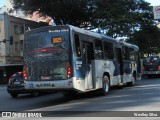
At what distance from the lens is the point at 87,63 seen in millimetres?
15852

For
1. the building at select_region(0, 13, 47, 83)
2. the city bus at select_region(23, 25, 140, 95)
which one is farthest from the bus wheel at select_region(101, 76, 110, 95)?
the building at select_region(0, 13, 47, 83)

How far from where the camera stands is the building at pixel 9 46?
4669 centimetres

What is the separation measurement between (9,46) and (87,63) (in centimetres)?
3290

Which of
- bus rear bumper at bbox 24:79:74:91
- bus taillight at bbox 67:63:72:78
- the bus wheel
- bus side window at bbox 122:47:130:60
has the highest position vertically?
bus side window at bbox 122:47:130:60

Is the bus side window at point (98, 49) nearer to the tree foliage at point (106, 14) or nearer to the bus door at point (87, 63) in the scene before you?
the bus door at point (87, 63)

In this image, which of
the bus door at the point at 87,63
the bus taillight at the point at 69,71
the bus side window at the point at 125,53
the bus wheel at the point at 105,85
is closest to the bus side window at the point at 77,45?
the bus door at the point at 87,63

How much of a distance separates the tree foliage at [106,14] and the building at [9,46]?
9.02 feet

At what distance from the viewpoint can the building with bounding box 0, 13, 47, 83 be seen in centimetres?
4669

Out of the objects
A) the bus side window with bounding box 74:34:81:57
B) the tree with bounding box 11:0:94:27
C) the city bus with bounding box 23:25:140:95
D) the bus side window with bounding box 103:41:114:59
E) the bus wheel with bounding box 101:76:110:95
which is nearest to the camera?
the city bus with bounding box 23:25:140:95

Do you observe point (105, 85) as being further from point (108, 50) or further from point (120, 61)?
point (120, 61)

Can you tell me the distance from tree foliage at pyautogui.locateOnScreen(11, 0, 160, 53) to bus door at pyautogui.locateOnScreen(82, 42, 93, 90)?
2724cm

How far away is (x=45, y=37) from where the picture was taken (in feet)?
49.0

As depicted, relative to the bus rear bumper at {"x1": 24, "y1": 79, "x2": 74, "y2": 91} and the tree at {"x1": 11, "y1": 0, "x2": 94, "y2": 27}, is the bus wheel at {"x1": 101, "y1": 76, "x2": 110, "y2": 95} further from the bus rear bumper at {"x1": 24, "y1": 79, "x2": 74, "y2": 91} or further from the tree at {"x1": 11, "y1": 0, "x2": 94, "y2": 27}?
the tree at {"x1": 11, "y1": 0, "x2": 94, "y2": 27}

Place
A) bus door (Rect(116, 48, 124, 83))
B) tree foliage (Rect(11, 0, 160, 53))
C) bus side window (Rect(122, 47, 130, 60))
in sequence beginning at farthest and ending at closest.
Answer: tree foliage (Rect(11, 0, 160, 53)) → bus side window (Rect(122, 47, 130, 60)) → bus door (Rect(116, 48, 124, 83))
